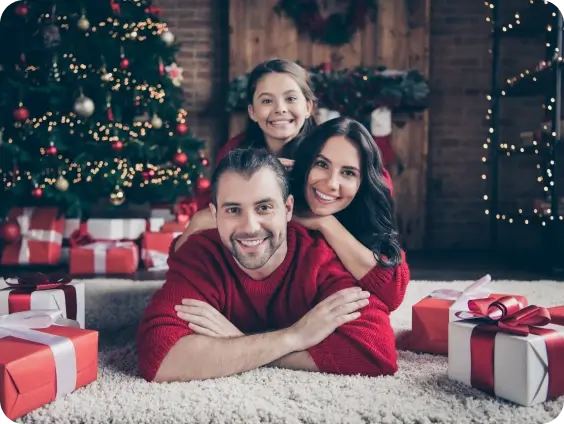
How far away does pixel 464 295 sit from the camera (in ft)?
6.23

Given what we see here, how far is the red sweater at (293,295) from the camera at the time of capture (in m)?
1.60

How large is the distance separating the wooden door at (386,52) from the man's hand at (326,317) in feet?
9.68

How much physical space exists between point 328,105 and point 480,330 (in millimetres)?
2878

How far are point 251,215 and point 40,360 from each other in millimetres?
592

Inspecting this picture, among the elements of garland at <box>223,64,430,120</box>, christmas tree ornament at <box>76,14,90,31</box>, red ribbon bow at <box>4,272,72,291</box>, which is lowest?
red ribbon bow at <box>4,272,72,291</box>

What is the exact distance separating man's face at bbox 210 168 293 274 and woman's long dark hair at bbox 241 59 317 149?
0.88 ft

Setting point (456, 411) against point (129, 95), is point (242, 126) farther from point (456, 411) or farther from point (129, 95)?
point (456, 411)

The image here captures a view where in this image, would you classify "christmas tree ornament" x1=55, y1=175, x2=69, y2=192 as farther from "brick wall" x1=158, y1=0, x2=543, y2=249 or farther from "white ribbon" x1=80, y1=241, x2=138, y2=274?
"brick wall" x1=158, y1=0, x2=543, y2=249

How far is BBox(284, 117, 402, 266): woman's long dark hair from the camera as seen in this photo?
161 centimetres

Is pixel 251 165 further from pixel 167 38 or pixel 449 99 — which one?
pixel 449 99

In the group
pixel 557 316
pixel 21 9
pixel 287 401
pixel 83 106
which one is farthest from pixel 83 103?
pixel 557 316

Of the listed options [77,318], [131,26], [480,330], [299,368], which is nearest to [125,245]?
[131,26]

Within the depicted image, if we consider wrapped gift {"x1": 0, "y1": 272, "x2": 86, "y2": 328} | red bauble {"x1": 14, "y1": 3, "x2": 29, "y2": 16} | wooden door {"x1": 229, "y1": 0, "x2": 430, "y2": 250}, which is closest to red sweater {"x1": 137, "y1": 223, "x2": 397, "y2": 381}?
wrapped gift {"x1": 0, "y1": 272, "x2": 86, "y2": 328}

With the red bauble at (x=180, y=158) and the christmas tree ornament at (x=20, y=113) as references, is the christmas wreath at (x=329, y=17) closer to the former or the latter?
the red bauble at (x=180, y=158)
